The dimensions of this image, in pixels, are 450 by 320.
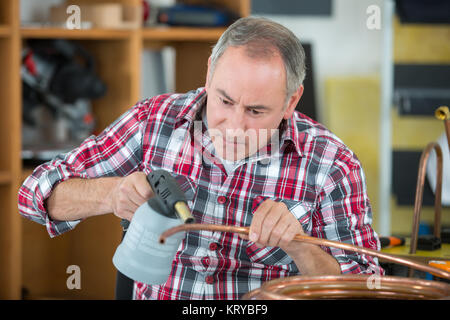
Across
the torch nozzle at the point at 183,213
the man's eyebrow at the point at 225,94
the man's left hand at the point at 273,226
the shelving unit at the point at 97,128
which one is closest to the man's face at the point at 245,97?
the man's eyebrow at the point at 225,94

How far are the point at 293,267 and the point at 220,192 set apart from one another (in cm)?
22

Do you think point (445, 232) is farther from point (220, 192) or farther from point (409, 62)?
point (409, 62)

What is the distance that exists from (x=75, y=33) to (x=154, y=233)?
1.57 meters

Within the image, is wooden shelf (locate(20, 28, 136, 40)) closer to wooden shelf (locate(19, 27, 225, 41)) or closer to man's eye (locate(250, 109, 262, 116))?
wooden shelf (locate(19, 27, 225, 41))

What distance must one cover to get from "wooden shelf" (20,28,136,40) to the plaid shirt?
40.1 inches

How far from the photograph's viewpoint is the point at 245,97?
1.21m

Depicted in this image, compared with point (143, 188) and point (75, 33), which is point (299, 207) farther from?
point (75, 33)

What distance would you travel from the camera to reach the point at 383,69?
3367 millimetres

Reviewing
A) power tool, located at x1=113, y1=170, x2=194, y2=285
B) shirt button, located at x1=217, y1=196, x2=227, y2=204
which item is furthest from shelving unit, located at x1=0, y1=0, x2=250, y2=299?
power tool, located at x1=113, y1=170, x2=194, y2=285

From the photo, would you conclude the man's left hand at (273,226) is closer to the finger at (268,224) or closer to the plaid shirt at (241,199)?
the finger at (268,224)

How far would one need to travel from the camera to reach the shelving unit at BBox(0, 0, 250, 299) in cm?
229

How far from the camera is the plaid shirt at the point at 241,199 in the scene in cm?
139

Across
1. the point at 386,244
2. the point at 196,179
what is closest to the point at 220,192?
the point at 196,179
